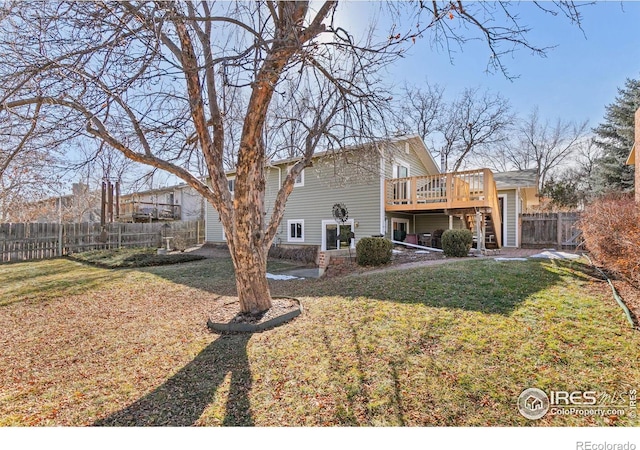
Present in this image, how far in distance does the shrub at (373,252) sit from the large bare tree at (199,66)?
398 cm

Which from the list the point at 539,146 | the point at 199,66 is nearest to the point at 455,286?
the point at 199,66

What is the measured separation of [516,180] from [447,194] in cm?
589

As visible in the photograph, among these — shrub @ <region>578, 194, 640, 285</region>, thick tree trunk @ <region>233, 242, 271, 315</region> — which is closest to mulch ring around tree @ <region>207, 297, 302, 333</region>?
thick tree trunk @ <region>233, 242, 271, 315</region>

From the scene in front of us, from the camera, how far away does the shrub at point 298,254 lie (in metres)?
11.6

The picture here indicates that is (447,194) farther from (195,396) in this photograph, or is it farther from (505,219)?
(195,396)

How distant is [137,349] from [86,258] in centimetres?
1039

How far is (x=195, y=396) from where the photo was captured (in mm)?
2627

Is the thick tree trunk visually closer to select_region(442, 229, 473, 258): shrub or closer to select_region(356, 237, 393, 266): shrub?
select_region(356, 237, 393, 266): shrub

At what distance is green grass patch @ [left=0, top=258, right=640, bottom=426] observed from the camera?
236 centimetres

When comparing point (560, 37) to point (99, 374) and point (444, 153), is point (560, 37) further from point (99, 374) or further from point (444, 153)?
point (444, 153)

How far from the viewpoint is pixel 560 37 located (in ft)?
12.9

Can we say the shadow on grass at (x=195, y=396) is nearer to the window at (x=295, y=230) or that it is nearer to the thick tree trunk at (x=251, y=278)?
the thick tree trunk at (x=251, y=278)

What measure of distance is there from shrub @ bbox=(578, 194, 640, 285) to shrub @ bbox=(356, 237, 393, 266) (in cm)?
444
